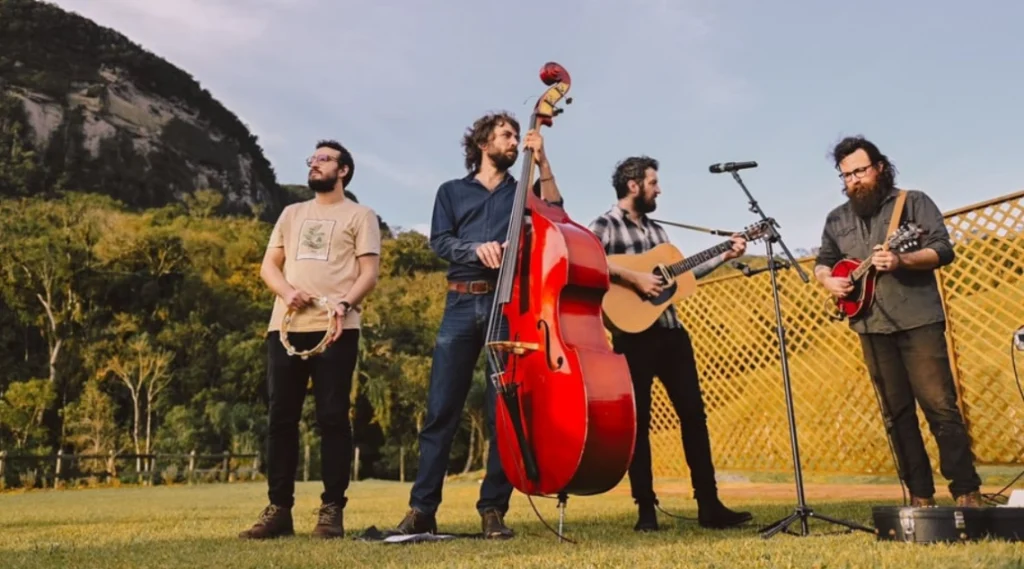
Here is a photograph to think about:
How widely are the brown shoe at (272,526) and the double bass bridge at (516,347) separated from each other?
1225mm

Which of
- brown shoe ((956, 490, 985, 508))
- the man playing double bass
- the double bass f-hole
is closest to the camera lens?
the double bass f-hole

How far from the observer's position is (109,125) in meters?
55.9

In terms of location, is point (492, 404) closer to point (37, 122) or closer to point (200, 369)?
point (200, 369)

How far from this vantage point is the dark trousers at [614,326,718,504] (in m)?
3.50

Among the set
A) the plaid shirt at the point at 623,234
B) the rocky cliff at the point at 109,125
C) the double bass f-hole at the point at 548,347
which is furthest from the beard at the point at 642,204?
the rocky cliff at the point at 109,125

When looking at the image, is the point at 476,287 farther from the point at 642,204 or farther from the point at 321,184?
the point at 642,204

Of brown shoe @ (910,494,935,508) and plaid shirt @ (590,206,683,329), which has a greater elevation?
plaid shirt @ (590,206,683,329)

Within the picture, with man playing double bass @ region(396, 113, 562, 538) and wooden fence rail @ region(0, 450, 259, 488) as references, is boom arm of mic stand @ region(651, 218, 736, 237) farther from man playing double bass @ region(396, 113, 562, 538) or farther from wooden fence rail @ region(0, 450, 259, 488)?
wooden fence rail @ region(0, 450, 259, 488)

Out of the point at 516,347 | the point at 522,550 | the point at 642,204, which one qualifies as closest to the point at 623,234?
the point at 642,204

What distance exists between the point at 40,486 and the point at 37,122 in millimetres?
44023

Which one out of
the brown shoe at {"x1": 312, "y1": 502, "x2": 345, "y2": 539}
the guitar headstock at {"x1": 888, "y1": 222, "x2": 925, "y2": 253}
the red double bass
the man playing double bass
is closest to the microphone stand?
the guitar headstock at {"x1": 888, "y1": 222, "x2": 925, "y2": 253}

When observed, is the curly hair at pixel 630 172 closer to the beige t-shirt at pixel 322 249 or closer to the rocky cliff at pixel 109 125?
the beige t-shirt at pixel 322 249

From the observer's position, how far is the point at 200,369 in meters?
28.3

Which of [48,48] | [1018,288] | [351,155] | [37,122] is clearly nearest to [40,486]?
[351,155]
